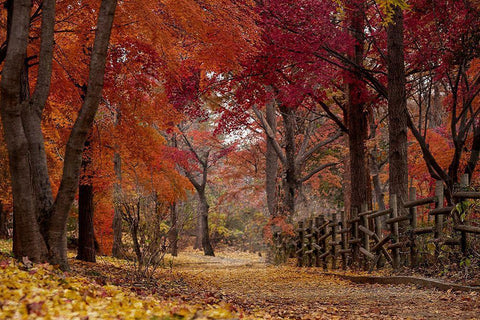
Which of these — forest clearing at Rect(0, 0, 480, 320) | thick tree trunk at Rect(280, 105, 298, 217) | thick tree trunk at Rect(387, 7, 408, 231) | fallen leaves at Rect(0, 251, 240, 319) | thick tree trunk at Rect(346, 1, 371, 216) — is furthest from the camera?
thick tree trunk at Rect(280, 105, 298, 217)

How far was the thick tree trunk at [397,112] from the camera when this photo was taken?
802cm

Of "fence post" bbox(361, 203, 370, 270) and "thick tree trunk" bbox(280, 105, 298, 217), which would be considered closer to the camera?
"fence post" bbox(361, 203, 370, 270)

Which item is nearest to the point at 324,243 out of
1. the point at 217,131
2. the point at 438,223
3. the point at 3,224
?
the point at 438,223

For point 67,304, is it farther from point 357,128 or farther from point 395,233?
point 357,128

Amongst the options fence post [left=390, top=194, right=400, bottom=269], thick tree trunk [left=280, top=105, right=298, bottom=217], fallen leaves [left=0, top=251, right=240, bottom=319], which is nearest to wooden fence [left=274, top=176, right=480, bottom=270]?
fence post [left=390, top=194, right=400, bottom=269]

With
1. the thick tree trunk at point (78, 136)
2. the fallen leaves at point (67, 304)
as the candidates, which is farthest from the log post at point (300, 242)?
the fallen leaves at point (67, 304)

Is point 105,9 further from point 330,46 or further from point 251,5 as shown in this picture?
point 330,46

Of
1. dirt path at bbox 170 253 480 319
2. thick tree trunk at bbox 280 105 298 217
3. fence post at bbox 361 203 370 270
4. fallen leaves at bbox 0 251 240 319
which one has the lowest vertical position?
dirt path at bbox 170 253 480 319

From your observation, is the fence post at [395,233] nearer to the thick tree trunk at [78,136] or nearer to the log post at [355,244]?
the log post at [355,244]

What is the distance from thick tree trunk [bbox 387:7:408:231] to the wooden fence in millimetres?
360

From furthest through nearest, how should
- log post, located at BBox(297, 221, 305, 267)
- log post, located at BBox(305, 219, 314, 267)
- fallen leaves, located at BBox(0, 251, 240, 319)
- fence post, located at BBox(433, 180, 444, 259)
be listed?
log post, located at BBox(297, 221, 305, 267) → log post, located at BBox(305, 219, 314, 267) → fence post, located at BBox(433, 180, 444, 259) → fallen leaves, located at BBox(0, 251, 240, 319)

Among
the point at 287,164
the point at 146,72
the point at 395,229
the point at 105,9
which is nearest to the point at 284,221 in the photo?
the point at 287,164

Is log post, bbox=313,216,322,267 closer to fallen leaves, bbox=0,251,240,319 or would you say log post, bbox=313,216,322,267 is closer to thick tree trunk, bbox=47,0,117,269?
thick tree trunk, bbox=47,0,117,269

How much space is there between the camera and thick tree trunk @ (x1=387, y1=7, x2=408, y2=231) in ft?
26.3
